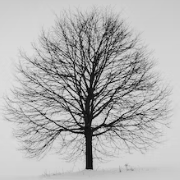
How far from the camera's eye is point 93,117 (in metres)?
18.2

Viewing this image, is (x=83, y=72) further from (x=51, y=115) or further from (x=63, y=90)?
(x=51, y=115)

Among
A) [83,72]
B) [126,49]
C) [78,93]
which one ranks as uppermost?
[126,49]

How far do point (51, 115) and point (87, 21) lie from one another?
702cm

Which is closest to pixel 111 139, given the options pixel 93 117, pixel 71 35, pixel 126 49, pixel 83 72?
pixel 93 117

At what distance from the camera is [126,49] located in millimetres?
19359

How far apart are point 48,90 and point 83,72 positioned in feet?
8.39

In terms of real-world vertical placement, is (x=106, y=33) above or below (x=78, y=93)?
above

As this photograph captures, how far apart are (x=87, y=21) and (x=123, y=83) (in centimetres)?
525

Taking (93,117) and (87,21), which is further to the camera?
(87,21)

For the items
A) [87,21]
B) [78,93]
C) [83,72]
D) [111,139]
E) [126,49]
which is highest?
[87,21]

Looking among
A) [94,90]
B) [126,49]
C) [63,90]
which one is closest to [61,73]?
[63,90]

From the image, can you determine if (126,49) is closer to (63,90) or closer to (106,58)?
(106,58)

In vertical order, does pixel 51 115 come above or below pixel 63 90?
below

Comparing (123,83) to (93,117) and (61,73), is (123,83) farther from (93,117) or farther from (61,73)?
(61,73)
